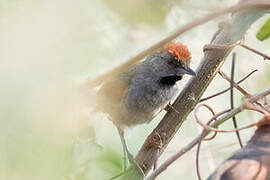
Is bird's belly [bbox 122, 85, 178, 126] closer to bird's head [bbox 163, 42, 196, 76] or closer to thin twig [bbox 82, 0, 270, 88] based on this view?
bird's head [bbox 163, 42, 196, 76]

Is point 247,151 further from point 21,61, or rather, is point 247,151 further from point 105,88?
point 105,88

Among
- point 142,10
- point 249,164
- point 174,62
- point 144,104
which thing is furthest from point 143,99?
point 142,10

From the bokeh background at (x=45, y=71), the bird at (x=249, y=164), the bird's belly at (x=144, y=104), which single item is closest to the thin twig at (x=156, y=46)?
A: the bokeh background at (x=45, y=71)

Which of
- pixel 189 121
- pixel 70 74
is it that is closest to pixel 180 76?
pixel 189 121

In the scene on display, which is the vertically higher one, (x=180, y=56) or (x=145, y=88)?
(x=145, y=88)

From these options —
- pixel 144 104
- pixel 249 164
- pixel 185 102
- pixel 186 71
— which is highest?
pixel 144 104

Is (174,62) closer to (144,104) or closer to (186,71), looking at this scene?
(186,71)
